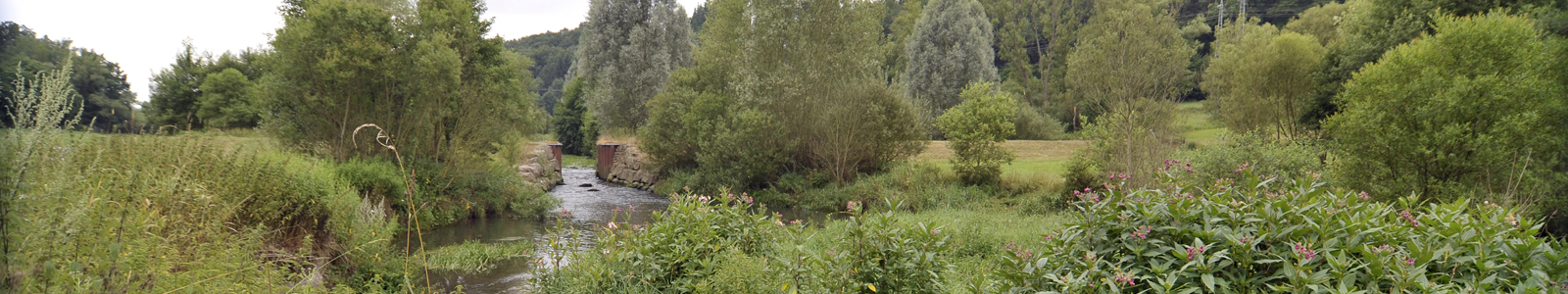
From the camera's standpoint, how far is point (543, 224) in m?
16.1

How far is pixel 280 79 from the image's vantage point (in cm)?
1460

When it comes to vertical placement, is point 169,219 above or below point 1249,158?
above

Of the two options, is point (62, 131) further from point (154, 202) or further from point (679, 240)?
point (679, 240)

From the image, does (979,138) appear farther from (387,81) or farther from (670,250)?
(670,250)

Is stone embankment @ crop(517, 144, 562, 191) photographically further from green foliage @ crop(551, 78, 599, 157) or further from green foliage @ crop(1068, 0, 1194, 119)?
green foliage @ crop(1068, 0, 1194, 119)

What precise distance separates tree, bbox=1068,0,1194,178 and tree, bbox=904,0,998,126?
2090cm

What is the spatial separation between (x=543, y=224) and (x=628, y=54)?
18.5 metres

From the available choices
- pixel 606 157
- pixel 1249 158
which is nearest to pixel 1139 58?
pixel 1249 158

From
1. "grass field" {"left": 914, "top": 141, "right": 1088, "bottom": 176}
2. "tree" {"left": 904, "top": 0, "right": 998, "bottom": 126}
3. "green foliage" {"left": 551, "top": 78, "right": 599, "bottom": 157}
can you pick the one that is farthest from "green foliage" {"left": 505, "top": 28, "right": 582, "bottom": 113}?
"grass field" {"left": 914, "top": 141, "right": 1088, "bottom": 176}

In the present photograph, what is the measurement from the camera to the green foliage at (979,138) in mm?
19891

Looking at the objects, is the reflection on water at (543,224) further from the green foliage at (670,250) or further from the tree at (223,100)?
the tree at (223,100)

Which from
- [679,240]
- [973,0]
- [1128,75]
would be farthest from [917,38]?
[679,240]

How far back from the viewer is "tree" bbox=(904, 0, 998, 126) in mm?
36406

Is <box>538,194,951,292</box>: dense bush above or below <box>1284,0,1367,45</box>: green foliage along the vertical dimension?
below
